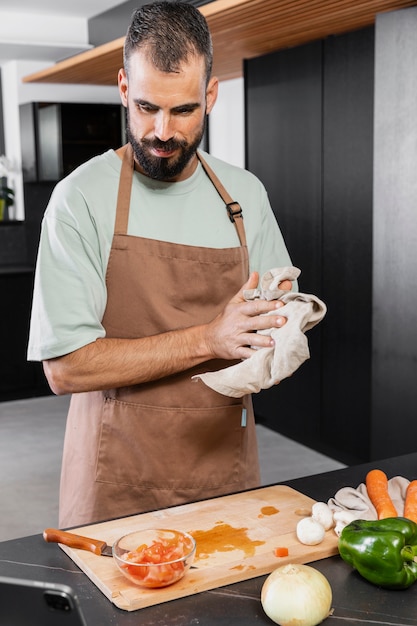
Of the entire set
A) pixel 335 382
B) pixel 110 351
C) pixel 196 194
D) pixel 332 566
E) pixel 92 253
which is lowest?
pixel 335 382

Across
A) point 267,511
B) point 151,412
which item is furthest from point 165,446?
point 267,511

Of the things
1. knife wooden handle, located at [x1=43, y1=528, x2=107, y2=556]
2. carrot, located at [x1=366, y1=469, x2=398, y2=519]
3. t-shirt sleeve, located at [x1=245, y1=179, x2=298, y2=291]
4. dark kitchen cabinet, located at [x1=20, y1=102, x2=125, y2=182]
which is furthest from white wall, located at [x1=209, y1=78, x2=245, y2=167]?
knife wooden handle, located at [x1=43, y1=528, x2=107, y2=556]

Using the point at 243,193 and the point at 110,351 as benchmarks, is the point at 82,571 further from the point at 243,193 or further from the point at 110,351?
the point at 243,193

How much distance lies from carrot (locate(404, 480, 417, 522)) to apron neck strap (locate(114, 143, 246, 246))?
2.30 feet

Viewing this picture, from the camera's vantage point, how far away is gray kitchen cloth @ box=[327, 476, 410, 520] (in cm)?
152

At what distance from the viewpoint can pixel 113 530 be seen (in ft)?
4.86

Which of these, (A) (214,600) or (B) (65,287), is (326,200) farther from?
(A) (214,600)

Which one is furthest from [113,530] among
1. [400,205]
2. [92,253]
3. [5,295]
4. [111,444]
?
A: [5,295]

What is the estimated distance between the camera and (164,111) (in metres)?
Result: 1.63

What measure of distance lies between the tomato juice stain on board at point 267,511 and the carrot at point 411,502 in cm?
25

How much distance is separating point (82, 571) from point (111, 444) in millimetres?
504

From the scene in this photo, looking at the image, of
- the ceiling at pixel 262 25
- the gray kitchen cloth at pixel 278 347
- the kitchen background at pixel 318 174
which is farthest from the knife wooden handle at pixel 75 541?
the ceiling at pixel 262 25

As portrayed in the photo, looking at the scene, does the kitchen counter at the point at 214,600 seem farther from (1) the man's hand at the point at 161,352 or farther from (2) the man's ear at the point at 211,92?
(2) the man's ear at the point at 211,92

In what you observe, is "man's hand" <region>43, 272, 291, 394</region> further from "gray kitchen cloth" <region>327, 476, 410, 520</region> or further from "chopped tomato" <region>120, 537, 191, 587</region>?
"chopped tomato" <region>120, 537, 191, 587</region>
